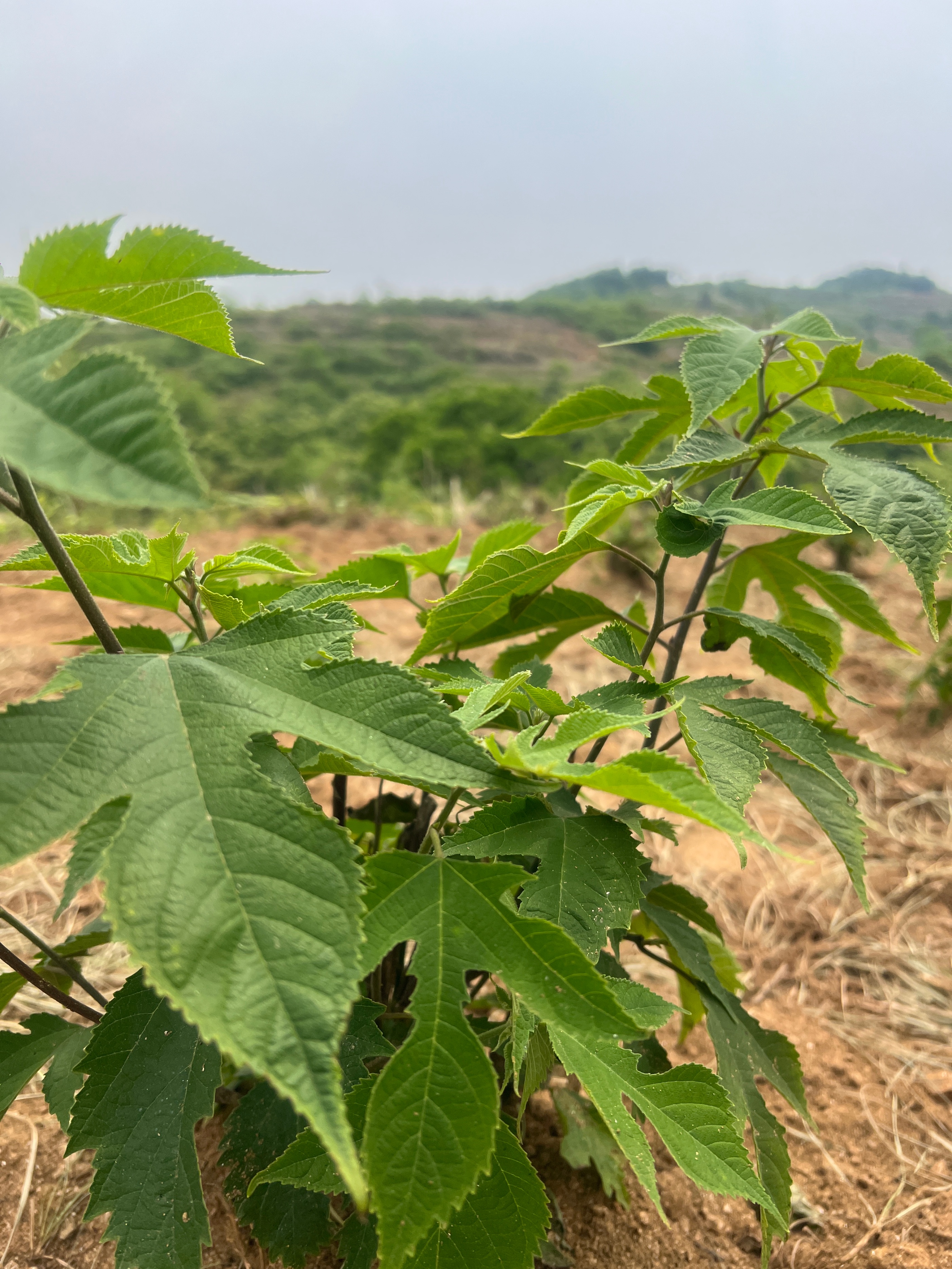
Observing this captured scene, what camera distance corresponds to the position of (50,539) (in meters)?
0.63

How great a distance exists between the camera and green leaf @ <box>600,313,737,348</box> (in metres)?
1.05

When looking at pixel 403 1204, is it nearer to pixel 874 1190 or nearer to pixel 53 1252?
pixel 53 1252

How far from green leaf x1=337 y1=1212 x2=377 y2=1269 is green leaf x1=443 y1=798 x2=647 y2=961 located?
0.42m

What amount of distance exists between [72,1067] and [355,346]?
5019cm

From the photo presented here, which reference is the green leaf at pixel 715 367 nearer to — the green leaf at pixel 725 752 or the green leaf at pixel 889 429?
the green leaf at pixel 889 429

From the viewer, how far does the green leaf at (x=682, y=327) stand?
1.05 meters

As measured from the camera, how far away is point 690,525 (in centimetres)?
87

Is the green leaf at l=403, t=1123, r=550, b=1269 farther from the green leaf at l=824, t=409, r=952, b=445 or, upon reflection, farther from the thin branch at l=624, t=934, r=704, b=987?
the green leaf at l=824, t=409, r=952, b=445

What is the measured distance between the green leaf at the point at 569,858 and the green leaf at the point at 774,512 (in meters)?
0.34

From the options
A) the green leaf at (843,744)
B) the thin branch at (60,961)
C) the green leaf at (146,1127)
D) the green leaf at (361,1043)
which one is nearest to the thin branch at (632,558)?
the green leaf at (843,744)

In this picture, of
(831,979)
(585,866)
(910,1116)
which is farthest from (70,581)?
(831,979)

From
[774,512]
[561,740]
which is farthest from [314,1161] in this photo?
[774,512]

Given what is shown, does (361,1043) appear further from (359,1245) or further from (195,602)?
(195,602)

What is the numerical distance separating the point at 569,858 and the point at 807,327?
79 cm
